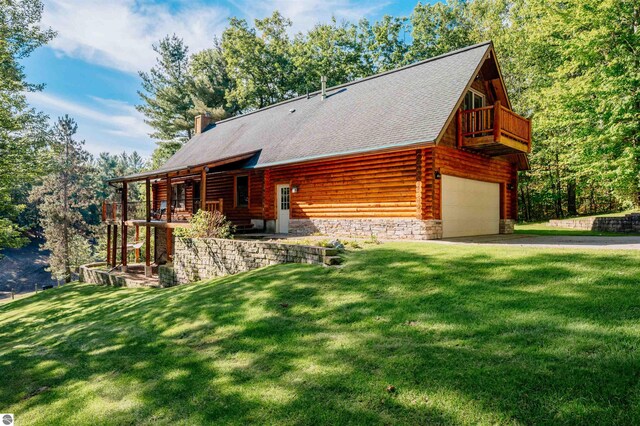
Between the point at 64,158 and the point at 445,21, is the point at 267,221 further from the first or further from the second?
the point at 64,158

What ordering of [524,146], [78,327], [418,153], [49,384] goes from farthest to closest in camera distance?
[524,146]
[418,153]
[78,327]
[49,384]

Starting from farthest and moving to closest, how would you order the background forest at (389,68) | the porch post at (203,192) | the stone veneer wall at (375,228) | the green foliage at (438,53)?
the green foliage at (438,53) → the background forest at (389,68) → the porch post at (203,192) → the stone veneer wall at (375,228)

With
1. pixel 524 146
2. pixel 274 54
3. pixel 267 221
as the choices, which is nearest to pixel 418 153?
pixel 524 146

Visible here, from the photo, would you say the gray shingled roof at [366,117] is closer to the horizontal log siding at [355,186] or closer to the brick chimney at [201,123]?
the horizontal log siding at [355,186]

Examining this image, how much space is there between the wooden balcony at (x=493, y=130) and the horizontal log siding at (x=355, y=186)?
2.53 m

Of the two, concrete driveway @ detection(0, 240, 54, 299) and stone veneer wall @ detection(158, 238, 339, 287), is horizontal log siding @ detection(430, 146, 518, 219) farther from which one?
concrete driveway @ detection(0, 240, 54, 299)

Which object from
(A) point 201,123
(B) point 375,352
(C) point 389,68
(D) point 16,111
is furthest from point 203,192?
(C) point 389,68

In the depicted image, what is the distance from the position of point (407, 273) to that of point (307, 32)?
33742 mm

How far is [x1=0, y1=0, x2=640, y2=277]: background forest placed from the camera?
16.7 m

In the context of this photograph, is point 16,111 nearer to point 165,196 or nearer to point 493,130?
point 165,196

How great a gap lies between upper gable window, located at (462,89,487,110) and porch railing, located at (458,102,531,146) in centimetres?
61

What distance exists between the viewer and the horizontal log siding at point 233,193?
17.3 meters

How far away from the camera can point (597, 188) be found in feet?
88.6

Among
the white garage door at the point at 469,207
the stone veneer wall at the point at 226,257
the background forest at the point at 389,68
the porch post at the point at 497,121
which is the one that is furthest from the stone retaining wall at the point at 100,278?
the porch post at the point at 497,121
